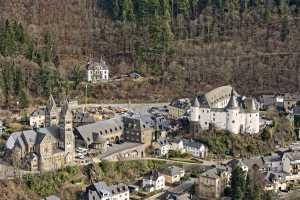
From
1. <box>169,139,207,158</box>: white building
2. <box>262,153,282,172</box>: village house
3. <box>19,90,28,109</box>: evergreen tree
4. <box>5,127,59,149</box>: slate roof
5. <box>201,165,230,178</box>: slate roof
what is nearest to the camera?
<box>5,127,59,149</box>: slate roof

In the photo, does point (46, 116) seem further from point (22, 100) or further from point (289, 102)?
point (289, 102)

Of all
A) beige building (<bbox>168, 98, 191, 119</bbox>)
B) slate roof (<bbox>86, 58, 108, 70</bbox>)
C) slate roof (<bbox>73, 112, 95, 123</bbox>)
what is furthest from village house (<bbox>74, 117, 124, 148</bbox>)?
slate roof (<bbox>86, 58, 108, 70</bbox>)

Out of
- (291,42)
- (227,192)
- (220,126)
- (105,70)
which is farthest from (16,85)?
(291,42)

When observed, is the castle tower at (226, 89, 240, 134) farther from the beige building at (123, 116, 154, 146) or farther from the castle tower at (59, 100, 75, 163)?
the castle tower at (59, 100, 75, 163)

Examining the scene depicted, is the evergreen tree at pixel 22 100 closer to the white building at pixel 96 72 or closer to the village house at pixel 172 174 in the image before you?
the white building at pixel 96 72

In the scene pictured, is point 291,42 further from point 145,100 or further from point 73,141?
point 73,141

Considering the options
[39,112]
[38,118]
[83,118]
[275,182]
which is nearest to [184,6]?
[83,118]
